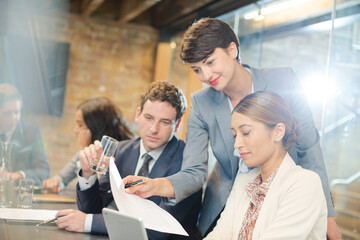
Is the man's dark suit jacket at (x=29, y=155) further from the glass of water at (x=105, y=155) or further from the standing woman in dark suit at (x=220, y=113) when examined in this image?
the standing woman in dark suit at (x=220, y=113)

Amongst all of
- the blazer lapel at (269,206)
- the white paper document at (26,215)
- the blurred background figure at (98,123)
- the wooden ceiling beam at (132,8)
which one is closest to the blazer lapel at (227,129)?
the blazer lapel at (269,206)

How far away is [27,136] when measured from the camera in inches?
120

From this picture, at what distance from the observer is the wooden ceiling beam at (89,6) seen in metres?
4.89

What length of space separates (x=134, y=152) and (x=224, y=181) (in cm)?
45

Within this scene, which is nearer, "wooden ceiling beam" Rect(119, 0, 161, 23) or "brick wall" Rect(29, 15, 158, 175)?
"wooden ceiling beam" Rect(119, 0, 161, 23)

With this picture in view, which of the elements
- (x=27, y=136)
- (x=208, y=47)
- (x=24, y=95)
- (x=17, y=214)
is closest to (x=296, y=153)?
(x=208, y=47)

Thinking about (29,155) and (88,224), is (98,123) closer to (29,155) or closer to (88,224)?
(29,155)

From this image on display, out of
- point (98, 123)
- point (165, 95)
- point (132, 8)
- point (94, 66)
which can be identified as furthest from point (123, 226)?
point (94, 66)

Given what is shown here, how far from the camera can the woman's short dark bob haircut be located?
156 cm

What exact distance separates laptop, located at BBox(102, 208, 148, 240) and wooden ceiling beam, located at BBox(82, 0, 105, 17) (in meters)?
4.13

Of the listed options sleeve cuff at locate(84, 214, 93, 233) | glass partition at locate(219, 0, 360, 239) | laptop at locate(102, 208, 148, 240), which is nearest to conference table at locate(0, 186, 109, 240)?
sleeve cuff at locate(84, 214, 93, 233)

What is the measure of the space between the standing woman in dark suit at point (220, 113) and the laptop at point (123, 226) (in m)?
0.46

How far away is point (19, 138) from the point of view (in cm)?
300

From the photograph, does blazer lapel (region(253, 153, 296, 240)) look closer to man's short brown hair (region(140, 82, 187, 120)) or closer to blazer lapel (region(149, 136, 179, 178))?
blazer lapel (region(149, 136, 179, 178))
